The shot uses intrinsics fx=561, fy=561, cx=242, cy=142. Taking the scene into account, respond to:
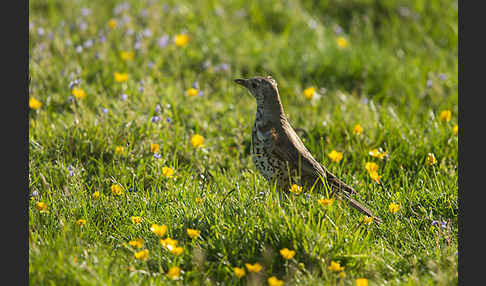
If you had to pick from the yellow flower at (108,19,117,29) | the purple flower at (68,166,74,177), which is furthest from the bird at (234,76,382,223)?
the yellow flower at (108,19,117,29)

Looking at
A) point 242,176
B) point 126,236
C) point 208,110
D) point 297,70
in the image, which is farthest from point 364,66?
point 126,236

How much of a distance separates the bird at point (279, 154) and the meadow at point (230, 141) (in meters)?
0.14

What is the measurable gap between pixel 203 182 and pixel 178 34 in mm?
3364

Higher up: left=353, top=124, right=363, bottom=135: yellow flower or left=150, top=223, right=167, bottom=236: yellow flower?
left=150, top=223, right=167, bottom=236: yellow flower

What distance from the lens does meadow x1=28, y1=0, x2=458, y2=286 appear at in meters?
3.58

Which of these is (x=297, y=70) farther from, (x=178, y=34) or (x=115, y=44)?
(x=115, y=44)

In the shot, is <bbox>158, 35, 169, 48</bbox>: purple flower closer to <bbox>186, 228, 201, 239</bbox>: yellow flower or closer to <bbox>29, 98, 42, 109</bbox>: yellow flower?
<bbox>29, 98, 42, 109</bbox>: yellow flower

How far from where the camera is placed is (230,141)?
557 centimetres

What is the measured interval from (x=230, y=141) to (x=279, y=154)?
55.9 inches

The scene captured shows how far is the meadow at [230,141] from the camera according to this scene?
3.58 m

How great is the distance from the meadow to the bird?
138mm

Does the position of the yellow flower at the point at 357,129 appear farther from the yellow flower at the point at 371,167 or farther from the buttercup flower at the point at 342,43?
the buttercup flower at the point at 342,43

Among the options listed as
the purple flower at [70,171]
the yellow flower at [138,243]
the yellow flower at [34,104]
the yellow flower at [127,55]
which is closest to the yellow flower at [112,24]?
the yellow flower at [127,55]

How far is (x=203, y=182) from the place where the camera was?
4.77 metres
